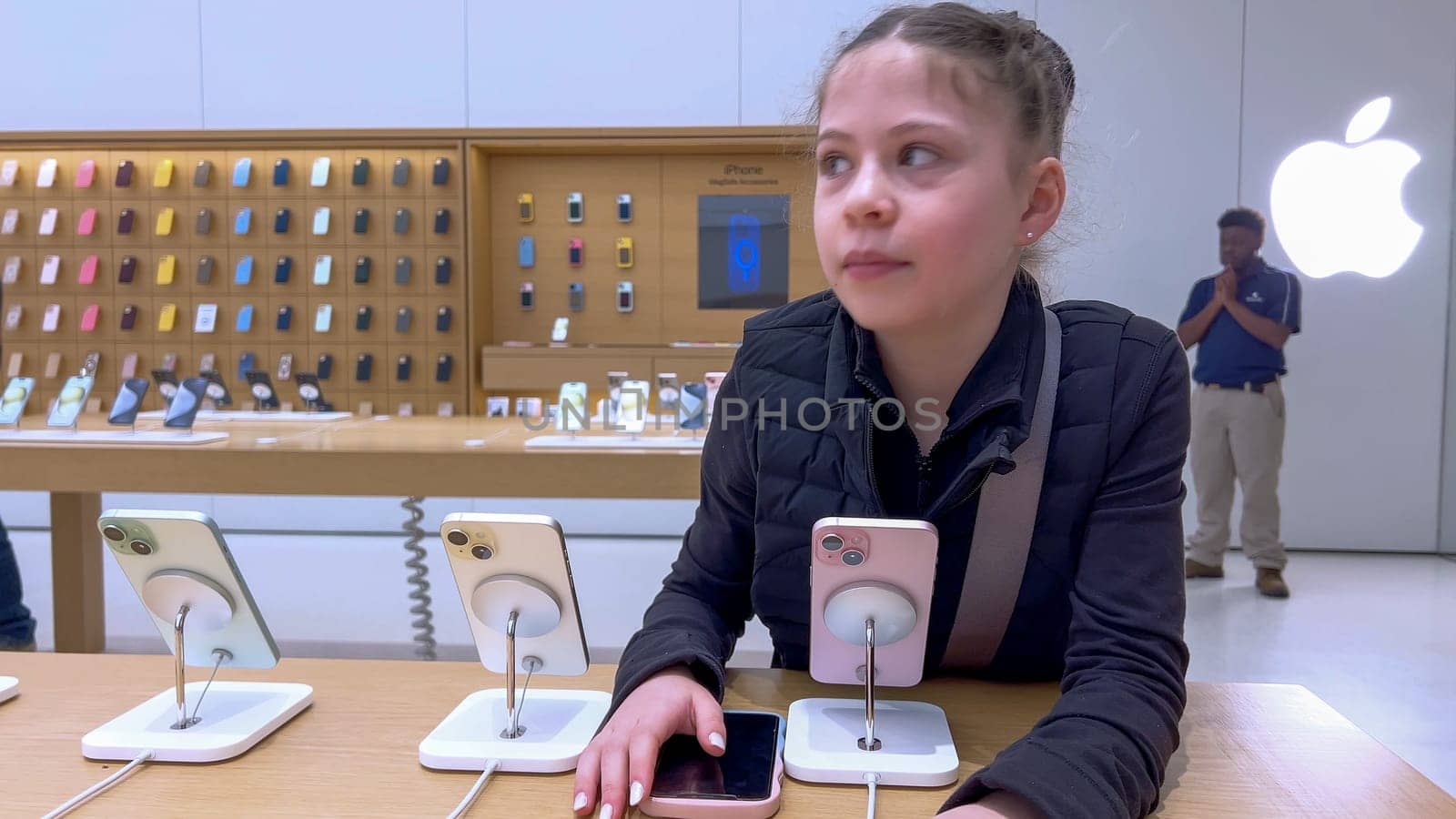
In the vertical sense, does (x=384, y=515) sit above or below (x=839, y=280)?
below

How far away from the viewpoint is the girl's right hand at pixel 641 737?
67cm

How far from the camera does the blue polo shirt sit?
415cm

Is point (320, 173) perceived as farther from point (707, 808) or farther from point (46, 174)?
point (707, 808)

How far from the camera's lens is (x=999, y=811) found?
0.62 metres

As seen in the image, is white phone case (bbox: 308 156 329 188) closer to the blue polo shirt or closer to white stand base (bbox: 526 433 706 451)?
A: white stand base (bbox: 526 433 706 451)

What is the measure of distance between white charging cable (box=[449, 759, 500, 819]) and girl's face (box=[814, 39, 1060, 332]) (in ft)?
1.47

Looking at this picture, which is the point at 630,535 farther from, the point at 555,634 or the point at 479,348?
the point at 555,634

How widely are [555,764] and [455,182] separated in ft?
14.4

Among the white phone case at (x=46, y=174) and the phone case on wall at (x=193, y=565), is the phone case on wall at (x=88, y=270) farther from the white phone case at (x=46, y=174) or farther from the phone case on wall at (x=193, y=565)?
the phone case on wall at (x=193, y=565)


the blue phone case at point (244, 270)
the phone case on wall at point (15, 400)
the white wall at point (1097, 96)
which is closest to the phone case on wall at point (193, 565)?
the phone case on wall at point (15, 400)

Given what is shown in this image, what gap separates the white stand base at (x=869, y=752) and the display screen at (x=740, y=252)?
4.12m

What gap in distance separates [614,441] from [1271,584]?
297 centimetres

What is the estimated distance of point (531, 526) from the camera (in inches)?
29.4

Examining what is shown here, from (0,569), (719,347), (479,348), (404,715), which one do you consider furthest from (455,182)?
(404,715)
